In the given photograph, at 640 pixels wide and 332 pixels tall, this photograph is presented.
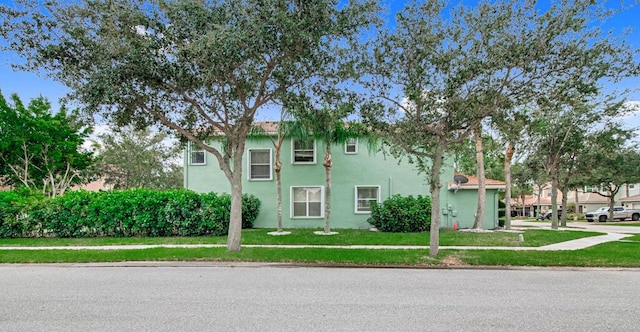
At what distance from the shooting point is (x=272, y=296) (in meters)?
6.21

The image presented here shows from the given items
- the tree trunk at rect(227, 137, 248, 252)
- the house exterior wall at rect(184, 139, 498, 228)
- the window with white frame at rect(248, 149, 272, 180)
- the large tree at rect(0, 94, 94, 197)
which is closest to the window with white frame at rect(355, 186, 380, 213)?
the house exterior wall at rect(184, 139, 498, 228)

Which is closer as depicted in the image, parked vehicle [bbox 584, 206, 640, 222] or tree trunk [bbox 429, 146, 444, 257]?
tree trunk [bbox 429, 146, 444, 257]

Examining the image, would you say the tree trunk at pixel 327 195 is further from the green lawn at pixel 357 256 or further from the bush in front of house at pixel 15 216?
the bush in front of house at pixel 15 216

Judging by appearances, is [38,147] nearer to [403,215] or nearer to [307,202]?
[307,202]

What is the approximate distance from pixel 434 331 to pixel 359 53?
7.29m

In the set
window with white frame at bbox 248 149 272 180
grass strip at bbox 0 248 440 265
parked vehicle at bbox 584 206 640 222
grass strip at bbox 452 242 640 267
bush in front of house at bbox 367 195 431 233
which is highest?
window with white frame at bbox 248 149 272 180

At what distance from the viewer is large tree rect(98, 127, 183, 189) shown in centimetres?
3191

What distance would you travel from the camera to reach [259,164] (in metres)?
18.6

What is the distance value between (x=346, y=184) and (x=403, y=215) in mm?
3394

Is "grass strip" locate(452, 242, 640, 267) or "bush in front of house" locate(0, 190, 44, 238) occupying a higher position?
"bush in front of house" locate(0, 190, 44, 238)

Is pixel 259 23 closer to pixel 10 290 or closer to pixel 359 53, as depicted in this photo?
pixel 359 53

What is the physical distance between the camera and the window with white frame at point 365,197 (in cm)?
1828

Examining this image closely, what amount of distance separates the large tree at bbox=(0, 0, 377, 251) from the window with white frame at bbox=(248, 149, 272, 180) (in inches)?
315

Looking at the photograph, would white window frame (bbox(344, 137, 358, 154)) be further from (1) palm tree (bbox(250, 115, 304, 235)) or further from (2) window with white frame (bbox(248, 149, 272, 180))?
(2) window with white frame (bbox(248, 149, 272, 180))
